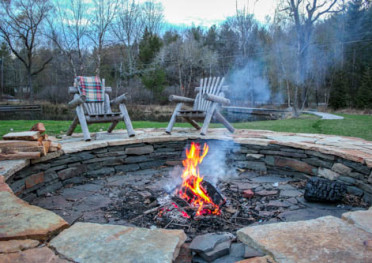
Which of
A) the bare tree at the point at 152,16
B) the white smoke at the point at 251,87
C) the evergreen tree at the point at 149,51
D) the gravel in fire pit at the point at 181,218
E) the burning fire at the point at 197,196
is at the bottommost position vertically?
the gravel in fire pit at the point at 181,218

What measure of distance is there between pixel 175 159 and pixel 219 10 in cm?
2187

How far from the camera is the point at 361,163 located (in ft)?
7.97

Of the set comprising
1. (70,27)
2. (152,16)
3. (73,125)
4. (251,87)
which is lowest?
(73,125)

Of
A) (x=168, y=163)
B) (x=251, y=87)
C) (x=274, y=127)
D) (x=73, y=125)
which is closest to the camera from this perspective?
(x=168, y=163)

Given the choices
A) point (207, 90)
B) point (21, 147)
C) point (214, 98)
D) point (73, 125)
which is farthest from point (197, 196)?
point (207, 90)

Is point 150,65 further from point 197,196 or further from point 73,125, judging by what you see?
→ point 197,196

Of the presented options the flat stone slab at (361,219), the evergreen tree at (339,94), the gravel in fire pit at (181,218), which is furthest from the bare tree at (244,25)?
the flat stone slab at (361,219)

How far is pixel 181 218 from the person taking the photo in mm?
2100

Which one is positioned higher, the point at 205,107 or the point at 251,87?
the point at 251,87

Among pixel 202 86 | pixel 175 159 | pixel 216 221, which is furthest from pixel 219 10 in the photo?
pixel 216 221

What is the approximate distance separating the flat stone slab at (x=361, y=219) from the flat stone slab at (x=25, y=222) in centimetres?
152

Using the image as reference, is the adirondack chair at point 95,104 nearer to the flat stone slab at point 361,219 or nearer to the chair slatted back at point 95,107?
the chair slatted back at point 95,107

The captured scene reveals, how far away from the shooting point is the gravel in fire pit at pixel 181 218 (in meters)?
2.06

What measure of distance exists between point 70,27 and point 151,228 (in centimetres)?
1993
